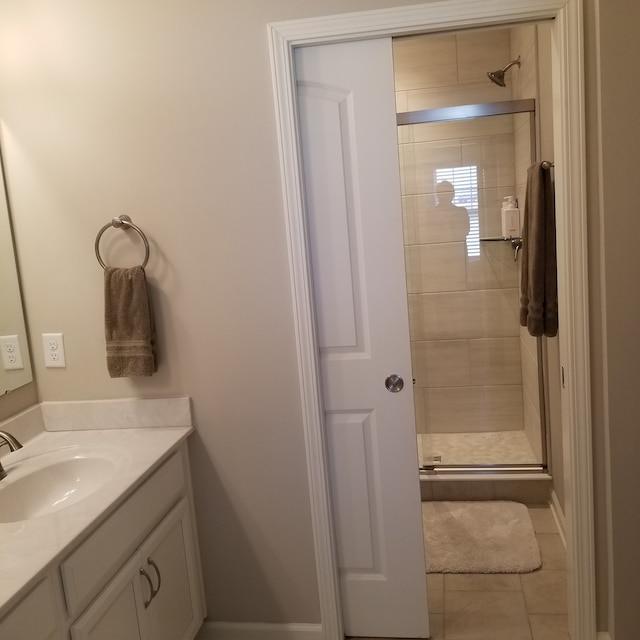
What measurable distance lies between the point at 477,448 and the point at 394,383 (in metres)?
1.66

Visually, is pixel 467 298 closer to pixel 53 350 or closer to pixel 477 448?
pixel 477 448

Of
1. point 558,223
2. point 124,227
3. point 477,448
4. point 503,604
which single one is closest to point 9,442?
point 124,227

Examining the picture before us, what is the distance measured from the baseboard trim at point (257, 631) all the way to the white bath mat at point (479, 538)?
25.8 inches

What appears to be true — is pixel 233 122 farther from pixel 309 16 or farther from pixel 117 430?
pixel 117 430

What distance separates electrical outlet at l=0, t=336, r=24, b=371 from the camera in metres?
2.06

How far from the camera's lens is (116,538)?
5.25ft

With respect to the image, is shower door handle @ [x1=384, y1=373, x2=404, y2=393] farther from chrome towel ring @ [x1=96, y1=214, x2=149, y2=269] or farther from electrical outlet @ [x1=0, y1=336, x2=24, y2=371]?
electrical outlet @ [x1=0, y1=336, x2=24, y2=371]

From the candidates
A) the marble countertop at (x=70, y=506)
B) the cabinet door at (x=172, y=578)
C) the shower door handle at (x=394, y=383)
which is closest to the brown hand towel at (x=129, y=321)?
the marble countertop at (x=70, y=506)

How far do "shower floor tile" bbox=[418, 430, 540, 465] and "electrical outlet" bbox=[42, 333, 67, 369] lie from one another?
1.99 metres

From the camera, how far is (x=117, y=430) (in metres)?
2.17

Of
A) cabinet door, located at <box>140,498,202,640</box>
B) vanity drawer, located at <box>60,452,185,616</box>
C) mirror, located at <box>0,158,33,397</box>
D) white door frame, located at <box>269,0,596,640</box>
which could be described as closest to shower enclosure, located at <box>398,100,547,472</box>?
white door frame, located at <box>269,0,596,640</box>

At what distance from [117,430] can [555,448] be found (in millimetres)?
2018

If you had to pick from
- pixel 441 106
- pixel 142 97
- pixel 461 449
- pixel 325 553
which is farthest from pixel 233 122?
pixel 461 449

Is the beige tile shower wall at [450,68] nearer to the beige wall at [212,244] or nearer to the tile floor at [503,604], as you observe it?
the beige wall at [212,244]
